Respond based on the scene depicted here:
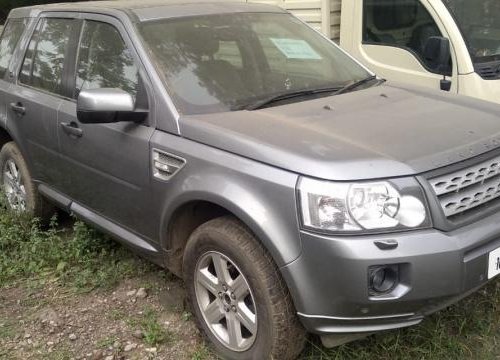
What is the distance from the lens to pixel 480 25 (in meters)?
4.74

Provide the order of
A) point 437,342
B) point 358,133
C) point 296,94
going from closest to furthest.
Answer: point 358,133 < point 437,342 < point 296,94

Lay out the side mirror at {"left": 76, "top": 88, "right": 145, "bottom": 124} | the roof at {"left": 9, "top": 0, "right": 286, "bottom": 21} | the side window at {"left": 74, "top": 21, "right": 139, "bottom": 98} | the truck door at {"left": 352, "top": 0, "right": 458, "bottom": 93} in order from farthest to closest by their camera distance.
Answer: the truck door at {"left": 352, "top": 0, "right": 458, "bottom": 93} → the roof at {"left": 9, "top": 0, "right": 286, "bottom": 21} → the side window at {"left": 74, "top": 21, "right": 139, "bottom": 98} → the side mirror at {"left": 76, "top": 88, "right": 145, "bottom": 124}

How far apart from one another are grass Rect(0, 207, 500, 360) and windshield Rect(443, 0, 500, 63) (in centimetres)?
207

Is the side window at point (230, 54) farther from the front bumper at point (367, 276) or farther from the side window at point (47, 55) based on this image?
the front bumper at point (367, 276)

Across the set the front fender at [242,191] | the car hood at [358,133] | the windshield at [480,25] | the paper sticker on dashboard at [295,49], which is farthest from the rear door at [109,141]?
the windshield at [480,25]

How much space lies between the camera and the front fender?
8.03 ft

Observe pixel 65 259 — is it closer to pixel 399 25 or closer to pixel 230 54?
pixel 230 54

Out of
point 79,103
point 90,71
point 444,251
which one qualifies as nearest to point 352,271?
point 444,251

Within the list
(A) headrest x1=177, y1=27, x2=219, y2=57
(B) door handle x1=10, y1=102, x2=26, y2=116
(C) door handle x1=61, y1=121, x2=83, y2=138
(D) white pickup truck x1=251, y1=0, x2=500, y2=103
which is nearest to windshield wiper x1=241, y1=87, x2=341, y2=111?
(A) headrest x1=177, y1=27, x2=219, y2=57

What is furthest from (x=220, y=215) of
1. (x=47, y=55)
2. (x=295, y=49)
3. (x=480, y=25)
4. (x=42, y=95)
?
(x=480, y=25)

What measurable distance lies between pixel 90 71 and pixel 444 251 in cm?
243

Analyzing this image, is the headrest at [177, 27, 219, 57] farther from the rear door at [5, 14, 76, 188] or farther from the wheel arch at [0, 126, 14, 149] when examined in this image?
the wheel arch at [0, 126, 14, 149]

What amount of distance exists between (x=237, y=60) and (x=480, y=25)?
2.36 metres

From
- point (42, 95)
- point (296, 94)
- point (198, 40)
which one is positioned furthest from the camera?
point (42, 95)
